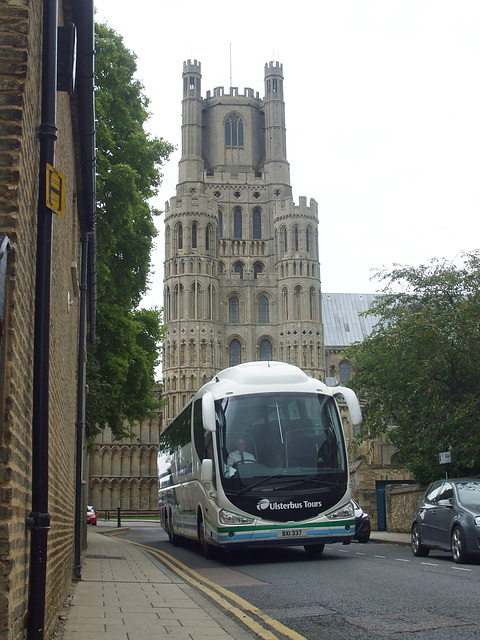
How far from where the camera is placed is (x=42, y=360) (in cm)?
497

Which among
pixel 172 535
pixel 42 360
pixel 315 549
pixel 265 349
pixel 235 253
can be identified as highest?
pixel 235 253

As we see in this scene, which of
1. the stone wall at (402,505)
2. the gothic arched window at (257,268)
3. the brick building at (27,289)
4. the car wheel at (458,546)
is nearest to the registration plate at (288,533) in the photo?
the car wheel at (458,546)

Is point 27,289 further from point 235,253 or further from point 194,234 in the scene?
point 235,253

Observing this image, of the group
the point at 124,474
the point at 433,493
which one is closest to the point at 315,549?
the point at 433,493

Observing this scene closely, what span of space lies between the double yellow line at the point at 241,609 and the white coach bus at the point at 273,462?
133cm

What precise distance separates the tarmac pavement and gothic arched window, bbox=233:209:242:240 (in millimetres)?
77587

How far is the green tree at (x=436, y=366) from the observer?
22062mm

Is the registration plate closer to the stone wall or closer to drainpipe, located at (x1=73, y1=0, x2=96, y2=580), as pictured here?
drainpipe, located at (x1=73, y1=0, x2=96, y2=580)

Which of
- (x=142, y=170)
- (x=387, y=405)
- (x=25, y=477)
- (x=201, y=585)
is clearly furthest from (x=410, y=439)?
(x=25, y=477)

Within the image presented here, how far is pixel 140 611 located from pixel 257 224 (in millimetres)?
83435

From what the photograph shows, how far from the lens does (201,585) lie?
11.3 metres

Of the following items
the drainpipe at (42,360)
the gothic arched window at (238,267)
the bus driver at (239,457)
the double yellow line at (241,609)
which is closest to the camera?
the drainpipe at (42,360)

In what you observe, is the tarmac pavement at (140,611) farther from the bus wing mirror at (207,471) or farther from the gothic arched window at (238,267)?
the gothic arched window at (238,267)

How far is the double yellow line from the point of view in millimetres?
6980
